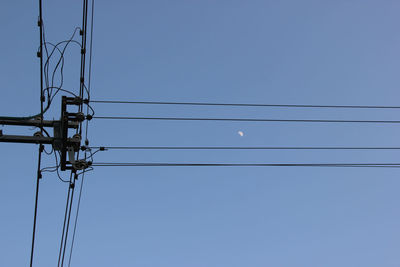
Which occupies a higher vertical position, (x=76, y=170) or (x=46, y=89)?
(x=46, y=89)

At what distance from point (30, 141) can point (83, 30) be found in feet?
8.11

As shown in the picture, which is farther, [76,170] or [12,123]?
[76,170]

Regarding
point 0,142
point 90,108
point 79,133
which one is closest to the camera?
point 0,142

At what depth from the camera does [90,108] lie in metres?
9.67

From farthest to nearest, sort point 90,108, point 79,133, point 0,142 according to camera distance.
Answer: point 90,108, point 79,133, point 0,142

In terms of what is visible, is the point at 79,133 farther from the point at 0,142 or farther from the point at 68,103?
the point at 0,142

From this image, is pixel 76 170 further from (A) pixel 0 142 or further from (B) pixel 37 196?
(A) pixel 0 142

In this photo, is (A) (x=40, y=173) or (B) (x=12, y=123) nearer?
(B) (x=12, y=123)

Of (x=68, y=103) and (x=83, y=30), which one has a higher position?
(x=83, y=30)

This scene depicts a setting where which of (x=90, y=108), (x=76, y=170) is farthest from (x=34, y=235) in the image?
(x=90, y=108)

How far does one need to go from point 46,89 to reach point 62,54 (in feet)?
2.96

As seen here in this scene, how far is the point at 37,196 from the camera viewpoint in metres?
8.77

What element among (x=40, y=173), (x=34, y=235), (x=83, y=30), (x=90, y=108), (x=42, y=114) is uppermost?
(x=83, y=30)

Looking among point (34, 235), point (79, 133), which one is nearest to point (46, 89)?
point (79, 133)
